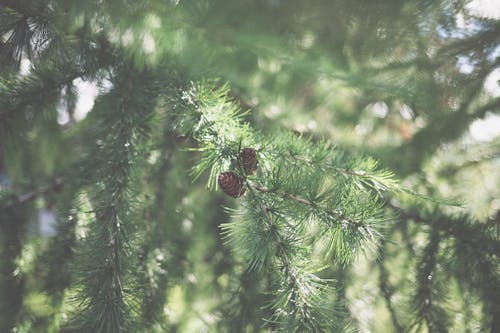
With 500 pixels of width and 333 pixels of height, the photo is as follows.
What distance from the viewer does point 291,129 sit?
0.84 metres

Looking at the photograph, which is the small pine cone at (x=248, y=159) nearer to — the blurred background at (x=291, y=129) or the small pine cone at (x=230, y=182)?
the small pine cone at (x=230, y=182)

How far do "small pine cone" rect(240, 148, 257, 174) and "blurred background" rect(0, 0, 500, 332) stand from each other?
24cm

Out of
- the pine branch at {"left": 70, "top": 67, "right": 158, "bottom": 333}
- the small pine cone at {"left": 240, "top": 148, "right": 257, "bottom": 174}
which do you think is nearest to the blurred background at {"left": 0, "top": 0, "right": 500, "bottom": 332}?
the pine branch at {"left": 70, "top": 67, "right": 158, "bottom": 333}

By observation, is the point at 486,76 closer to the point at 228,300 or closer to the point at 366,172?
the point at 366,172

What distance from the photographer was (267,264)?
1.68 feet

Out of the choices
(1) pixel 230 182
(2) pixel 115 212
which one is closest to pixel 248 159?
(1) pixel 230 182

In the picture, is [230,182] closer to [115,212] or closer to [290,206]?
[290,206]

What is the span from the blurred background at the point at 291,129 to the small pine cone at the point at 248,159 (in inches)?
9.3

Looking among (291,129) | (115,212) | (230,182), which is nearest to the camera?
(230,182)

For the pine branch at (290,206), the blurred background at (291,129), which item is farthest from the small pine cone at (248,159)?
the blurred background at (291,129)

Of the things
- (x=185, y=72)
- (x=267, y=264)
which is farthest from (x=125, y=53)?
(x=267, y=264)

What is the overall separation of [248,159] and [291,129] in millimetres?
401

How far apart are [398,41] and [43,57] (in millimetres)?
930

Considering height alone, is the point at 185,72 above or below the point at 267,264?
above
